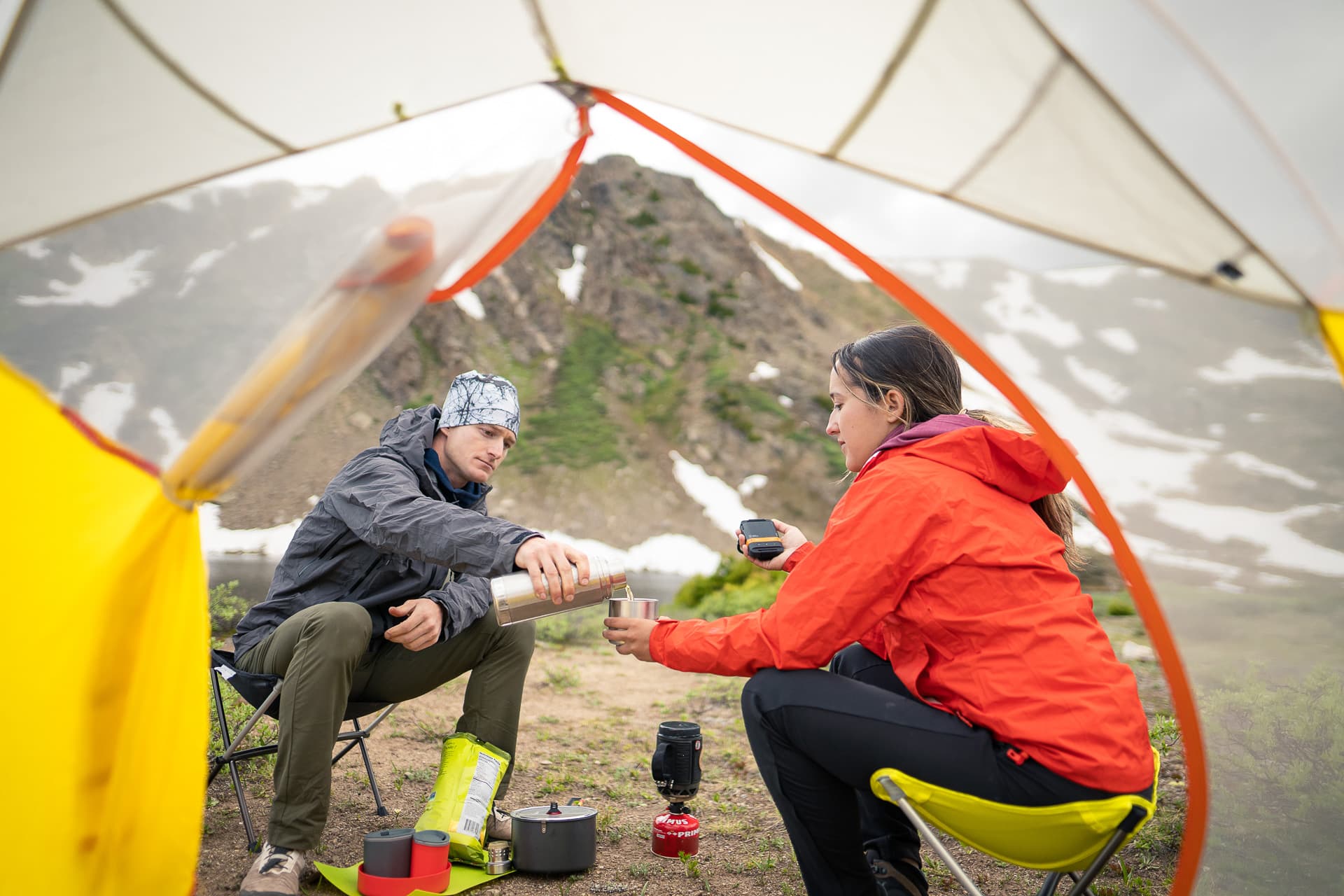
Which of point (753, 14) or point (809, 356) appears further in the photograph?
point (809, 356)

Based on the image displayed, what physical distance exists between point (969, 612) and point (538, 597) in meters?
0.83

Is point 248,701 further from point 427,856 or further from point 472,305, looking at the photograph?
point 472,305

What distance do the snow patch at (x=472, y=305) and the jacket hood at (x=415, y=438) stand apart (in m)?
30.3

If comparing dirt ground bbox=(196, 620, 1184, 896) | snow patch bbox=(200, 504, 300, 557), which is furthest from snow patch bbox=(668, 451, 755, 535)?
dirt ground bbox=(196, 620, 1184, 896)

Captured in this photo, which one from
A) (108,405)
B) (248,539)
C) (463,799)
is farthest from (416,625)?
(248,539)

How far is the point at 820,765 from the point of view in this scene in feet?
5.83

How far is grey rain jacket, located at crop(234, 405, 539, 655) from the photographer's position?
2.21 metres

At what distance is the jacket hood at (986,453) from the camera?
1727mm

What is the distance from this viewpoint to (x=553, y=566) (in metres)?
1.87

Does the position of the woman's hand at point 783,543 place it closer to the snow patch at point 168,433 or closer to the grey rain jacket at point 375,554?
the grey rain jacket at point 375,554

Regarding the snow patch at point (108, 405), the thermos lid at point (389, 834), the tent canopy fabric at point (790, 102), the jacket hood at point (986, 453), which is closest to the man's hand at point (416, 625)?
the thermos lid at point (389, 834)

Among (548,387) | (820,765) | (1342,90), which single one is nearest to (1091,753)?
(820,765)

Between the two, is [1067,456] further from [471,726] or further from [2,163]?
[2,163]

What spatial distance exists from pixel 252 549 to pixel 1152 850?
665 inches
